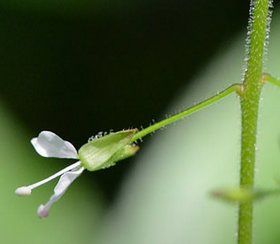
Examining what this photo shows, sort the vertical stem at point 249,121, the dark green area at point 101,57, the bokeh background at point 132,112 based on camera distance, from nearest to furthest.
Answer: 1. the vertical stem at point 249,121
2. the bokeh background at point 132,112
3. the dark green area at point 101,57

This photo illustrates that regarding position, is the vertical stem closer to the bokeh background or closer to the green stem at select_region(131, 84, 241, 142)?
the green stem at select_region(131, 84, 241, 142)

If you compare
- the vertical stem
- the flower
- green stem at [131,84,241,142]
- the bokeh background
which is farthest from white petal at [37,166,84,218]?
the bokeh background

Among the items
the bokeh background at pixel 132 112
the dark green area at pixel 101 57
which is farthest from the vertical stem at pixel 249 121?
the dark green area at pixel 101 57

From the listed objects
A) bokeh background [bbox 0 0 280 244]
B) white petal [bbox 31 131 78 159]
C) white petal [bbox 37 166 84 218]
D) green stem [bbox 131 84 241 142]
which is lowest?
white petal [bbox 37 166 84 218]

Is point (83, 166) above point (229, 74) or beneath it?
beneath

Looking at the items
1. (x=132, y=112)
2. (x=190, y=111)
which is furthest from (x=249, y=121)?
(x=132, y=112)

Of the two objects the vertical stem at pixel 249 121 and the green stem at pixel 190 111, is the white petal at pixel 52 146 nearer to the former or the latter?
the green stem at pixel 190 111

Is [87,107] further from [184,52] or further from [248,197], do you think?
[248,197]

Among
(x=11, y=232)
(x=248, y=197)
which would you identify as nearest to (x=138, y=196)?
(x=11, y=232)
